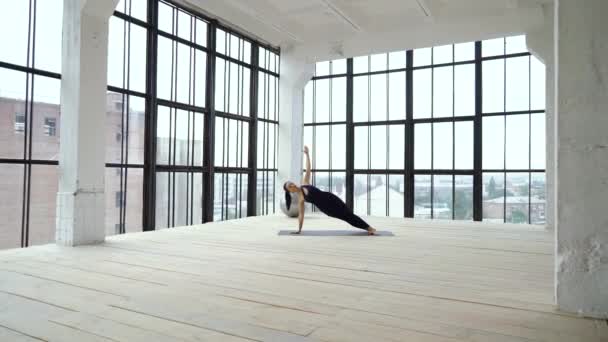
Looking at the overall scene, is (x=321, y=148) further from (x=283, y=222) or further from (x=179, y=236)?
(x=179, y=236)

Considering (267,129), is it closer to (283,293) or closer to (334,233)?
(334,233)

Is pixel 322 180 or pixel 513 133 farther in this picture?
pixel 322 180

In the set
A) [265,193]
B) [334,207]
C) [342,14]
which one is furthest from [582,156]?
[265,193]

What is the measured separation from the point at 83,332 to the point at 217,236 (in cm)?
433

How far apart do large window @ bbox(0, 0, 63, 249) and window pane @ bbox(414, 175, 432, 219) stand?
27.4 feet

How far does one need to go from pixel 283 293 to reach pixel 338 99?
31.1 feet

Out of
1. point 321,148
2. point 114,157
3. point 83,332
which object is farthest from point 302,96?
point 83,332

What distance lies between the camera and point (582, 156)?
2.79 meters

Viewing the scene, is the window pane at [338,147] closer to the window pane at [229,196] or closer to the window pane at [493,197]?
the window pane at [229,196]

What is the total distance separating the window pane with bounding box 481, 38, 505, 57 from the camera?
1022 cm

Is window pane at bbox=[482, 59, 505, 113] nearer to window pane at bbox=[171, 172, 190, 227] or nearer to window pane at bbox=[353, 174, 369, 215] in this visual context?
window pane at bbox=[353, 174, 369, 215]

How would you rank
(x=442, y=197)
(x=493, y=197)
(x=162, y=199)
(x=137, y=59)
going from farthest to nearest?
(x=442, y=197)
(x=493, y=197)
(x=162, y=199)
(x=137, y=59)

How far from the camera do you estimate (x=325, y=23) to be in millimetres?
10148

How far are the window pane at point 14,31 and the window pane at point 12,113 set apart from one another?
21 cm
